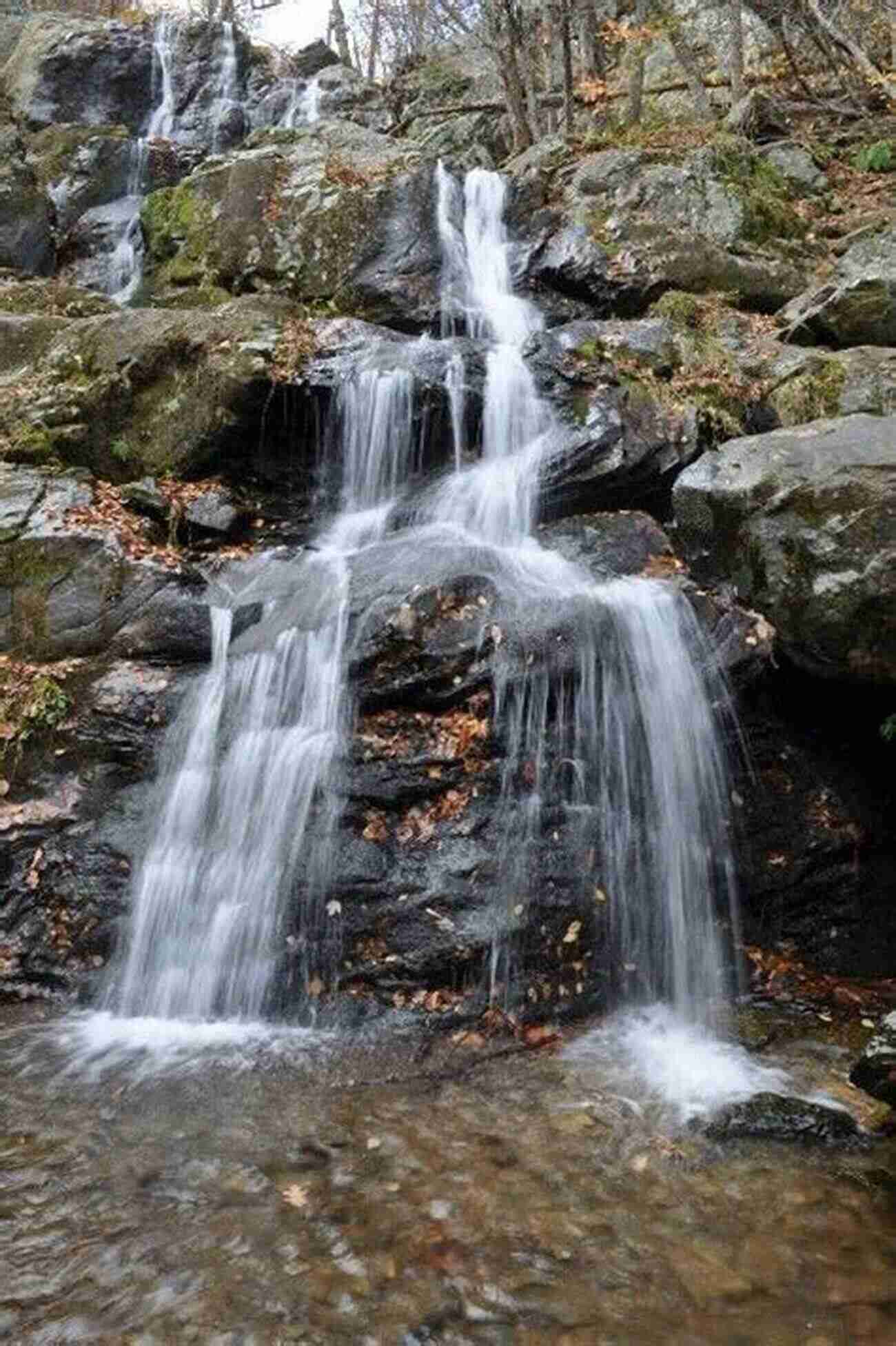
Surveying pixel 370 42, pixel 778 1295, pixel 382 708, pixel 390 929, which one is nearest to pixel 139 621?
pixel 382 708

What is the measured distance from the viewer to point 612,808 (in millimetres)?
5543

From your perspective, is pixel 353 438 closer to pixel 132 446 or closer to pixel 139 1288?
pixel 132 446

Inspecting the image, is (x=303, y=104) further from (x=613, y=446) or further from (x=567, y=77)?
(x=613, y=446)

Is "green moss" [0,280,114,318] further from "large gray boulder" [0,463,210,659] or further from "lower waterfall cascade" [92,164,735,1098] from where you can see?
"lower waterfall cascade" [92,164,735,1098]

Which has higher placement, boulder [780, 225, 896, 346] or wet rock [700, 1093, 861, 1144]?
boulder [780, 225, 896, 346]

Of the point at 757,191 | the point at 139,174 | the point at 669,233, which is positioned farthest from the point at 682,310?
the point at 139,174

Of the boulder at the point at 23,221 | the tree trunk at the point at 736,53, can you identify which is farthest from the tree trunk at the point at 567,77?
the boulder at the point at 23,221

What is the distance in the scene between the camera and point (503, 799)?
5.54m

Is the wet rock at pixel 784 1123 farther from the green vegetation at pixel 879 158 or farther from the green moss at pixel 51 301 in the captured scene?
the green vegetation at pixel 879 158

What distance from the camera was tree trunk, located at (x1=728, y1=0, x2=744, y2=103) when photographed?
13352 millimetres

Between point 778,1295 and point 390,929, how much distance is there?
261 centimetres

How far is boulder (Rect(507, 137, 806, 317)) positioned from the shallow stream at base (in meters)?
Answer: 8.12

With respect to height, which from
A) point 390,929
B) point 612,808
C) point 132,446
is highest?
point 132,446

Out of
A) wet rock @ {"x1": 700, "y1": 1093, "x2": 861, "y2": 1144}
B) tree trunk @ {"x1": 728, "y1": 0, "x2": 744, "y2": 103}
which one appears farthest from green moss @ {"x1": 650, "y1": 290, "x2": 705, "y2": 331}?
wet rock @ {"x1": 700, "y1": 1093, "x2": 861, "y2": 1144}
